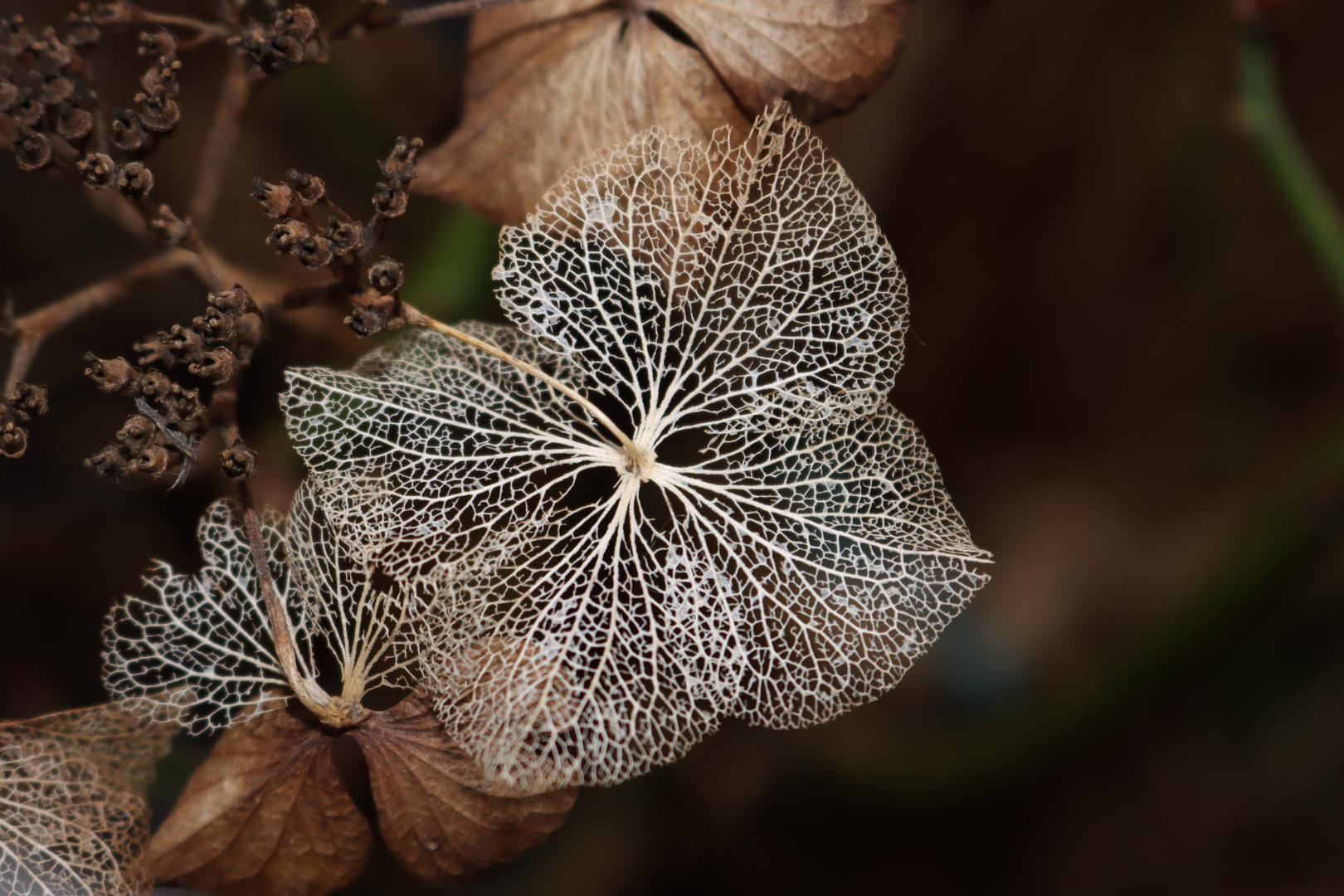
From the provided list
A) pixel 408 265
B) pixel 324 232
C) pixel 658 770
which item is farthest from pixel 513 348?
pixel 658 770

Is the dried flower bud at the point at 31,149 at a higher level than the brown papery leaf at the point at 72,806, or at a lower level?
higher

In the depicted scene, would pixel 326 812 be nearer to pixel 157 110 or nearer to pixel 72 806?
pixel 72 806

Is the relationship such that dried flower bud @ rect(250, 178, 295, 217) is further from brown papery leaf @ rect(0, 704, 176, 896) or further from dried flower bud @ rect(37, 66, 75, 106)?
brown papery leaf @ rect(0, 704, 176, 896)

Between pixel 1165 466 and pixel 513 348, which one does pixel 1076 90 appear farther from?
pixel 513 348

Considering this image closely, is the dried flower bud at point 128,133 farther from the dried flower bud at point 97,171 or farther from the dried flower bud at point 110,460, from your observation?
the dried flower bud at point 110,460

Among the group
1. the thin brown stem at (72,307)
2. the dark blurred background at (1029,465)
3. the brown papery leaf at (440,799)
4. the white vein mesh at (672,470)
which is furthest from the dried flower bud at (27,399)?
the dark blurred background at (1029,465)

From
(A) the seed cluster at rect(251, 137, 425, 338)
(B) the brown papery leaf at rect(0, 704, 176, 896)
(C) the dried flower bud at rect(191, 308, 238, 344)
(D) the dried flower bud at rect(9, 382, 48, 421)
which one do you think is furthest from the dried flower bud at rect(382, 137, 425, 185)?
(B) the brown papery leaf at rect(0, 704, 176, 896)

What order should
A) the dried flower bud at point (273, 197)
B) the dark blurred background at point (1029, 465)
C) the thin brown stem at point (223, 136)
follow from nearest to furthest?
1. the dried flower bud at point (273, 197)
2. the thin brown stem at point (223, 136)
3. the dark blurred background at point (1029, 465)

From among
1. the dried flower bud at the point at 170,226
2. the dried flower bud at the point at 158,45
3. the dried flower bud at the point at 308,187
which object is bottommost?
the dried flower bud at the point at 170,226
